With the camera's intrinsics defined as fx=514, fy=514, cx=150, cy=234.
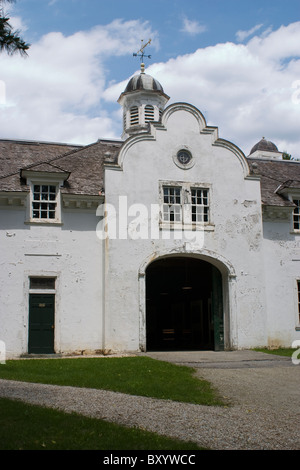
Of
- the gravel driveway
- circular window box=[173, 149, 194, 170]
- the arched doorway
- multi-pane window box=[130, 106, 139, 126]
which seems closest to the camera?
the gravel driveway

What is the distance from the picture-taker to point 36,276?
19703mm

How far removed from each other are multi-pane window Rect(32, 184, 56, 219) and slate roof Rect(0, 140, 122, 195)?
523mm

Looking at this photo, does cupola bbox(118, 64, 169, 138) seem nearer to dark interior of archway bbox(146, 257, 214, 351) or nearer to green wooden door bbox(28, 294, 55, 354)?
dark interior of archway bbox(146, 257, 214, 351)

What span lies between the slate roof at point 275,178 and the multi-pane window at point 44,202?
8.64 m

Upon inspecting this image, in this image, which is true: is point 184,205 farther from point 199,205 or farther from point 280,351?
point 280,351

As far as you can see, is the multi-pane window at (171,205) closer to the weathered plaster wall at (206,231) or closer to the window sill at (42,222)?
the weathered plaster wall at (206,231)

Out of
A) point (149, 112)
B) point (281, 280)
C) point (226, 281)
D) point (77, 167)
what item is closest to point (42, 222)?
point (77, 167)

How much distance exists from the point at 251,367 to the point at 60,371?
5825mm

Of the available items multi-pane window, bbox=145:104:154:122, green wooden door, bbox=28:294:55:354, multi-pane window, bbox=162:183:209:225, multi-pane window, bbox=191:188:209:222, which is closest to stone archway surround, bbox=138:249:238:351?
multi-pane window, bbox=162:183:209:225

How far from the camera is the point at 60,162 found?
22.5 metres

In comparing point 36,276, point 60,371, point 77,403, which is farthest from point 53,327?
point 77,403

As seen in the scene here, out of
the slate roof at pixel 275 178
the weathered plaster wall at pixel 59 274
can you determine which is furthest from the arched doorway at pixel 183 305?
the weathered plaster wall at pixel 59 274

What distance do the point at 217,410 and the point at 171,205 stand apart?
12.7 m

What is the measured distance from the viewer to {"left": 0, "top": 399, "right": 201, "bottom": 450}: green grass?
6480mm
